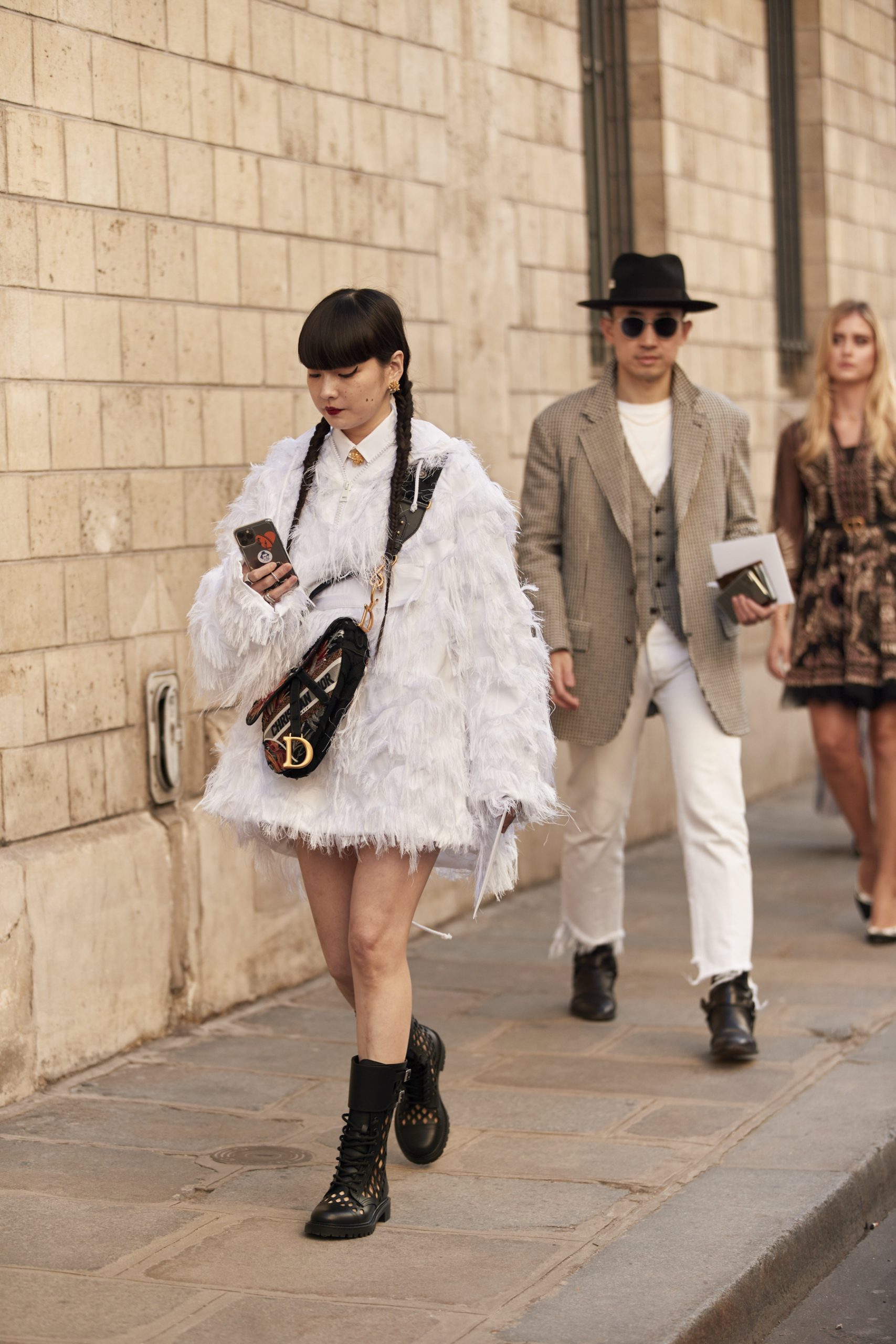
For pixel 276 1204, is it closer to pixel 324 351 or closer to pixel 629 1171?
pixel 629 1171

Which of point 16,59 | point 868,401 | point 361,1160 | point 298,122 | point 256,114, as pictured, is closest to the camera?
point 361,1160

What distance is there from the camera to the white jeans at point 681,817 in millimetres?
5309

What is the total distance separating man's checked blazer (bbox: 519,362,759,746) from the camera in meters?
5.39

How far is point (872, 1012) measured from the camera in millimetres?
5703

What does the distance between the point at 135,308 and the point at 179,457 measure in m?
0.47

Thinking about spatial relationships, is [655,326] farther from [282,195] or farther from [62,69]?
[62,69]

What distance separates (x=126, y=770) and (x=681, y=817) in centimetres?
157

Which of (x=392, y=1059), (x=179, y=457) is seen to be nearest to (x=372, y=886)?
(x=392, y=1059)

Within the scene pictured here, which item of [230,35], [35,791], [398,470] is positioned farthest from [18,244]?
[398,470]

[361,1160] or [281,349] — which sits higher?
[281,349]

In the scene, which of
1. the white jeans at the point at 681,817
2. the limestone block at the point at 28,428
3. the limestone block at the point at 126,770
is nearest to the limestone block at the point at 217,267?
the limestone block at the point at 28,428

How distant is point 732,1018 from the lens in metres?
5.21

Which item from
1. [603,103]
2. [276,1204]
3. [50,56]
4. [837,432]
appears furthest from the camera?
[603,103]

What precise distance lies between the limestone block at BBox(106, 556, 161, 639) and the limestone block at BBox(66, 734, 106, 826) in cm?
33
